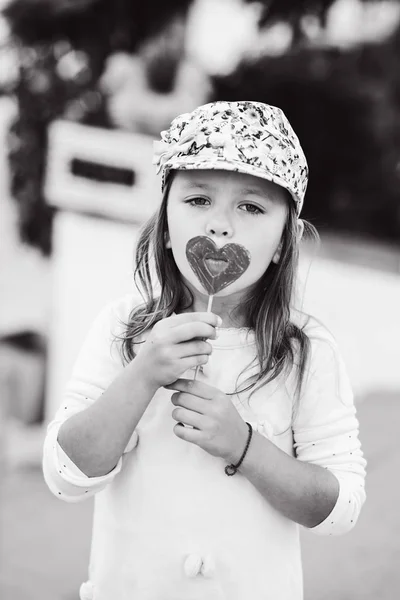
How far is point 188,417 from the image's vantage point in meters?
Answer: 1.12

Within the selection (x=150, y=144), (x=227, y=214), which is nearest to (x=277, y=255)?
(x=227, y=214)

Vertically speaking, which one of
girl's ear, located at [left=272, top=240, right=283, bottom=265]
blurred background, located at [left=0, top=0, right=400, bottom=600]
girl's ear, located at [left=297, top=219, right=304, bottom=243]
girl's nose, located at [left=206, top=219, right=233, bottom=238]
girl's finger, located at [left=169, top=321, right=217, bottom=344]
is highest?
girl's nose, located at [left=206, top=219, right=233, bottom=238]

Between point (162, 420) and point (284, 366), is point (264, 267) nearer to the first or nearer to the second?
point (284, 366)

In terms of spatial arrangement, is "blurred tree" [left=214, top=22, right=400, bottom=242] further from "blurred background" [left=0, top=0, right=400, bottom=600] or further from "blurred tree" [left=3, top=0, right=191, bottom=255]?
"blurred tree" [left=3, top=0, right=191, bottom=255]

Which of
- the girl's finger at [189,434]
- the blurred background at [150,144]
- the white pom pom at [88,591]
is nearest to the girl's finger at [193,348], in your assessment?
the girl's finger at [189,434]

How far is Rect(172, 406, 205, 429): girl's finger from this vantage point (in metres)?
1.11

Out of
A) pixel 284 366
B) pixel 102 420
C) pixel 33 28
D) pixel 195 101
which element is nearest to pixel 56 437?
pixel 102 420

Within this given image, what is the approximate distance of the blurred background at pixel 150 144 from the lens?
3.67 metres

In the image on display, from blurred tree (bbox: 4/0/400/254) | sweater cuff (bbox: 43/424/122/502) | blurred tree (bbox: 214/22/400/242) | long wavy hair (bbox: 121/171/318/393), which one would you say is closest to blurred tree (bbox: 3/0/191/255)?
blurred tree (bbox: 4/0/400/254)

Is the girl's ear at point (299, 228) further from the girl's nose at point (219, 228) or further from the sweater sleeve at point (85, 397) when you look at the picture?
the sweater sleeve at point (85, 397)

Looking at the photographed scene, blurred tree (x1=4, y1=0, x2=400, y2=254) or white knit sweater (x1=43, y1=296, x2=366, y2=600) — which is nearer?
white knit sweater (x1=43, y1=296, x2=366, y2=600)

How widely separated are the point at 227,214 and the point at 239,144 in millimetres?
115

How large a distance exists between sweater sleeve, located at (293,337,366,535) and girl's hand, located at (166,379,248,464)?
0.52ft

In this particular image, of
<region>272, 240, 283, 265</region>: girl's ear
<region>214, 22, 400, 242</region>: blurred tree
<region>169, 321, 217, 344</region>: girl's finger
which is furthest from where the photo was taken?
<region>214, 22, 400, 242</region>: blurred tree
